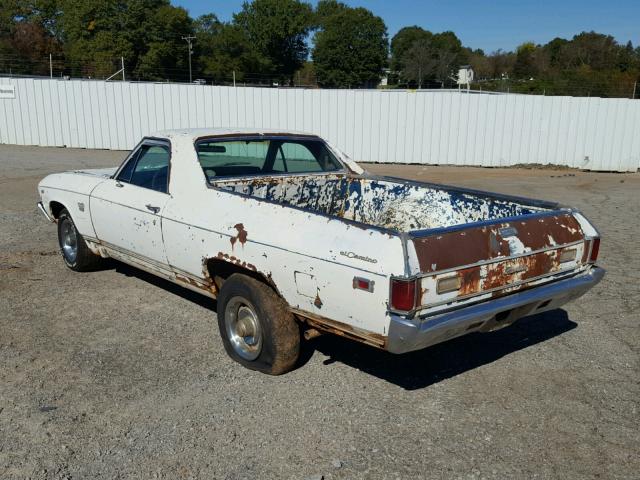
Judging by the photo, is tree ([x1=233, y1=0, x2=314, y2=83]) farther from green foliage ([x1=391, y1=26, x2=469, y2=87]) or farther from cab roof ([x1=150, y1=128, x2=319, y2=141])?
cab roof ([x1=150, y1=128, x2=319, y2=141])

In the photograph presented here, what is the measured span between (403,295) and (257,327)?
4.02ft

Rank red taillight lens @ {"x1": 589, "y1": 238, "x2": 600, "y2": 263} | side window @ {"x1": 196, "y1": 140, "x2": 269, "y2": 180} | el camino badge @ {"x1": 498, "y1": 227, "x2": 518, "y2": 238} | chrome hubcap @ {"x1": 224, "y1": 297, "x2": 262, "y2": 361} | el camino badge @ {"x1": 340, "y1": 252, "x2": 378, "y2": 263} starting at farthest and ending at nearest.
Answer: side window @ {"x1": 196, "y1": 140, "x2": 269, "y2": 180}
red taillight lens @ {"x1": 589, "y1": 238, "x2": 600, "y2": 263}
chrome hubcap @ {"x1": 224, "y1": 297, "x2": 262, "y2": 361}
el camino badge @ {"x1": 498, "y1": 227, "x2": 518, "y2": 238}
el camino badge @ {"x1": 340, "y1": 252, "x2": 378, "y2": 263}

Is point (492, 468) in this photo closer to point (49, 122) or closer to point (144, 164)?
point (144, 164)

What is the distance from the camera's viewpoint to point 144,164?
17.4ft

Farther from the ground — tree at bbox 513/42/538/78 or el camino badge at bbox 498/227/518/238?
tree at bbox 513/42/538/78

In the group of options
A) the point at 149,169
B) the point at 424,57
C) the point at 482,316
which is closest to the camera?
→ the point at 482,316

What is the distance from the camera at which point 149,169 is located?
5211mm

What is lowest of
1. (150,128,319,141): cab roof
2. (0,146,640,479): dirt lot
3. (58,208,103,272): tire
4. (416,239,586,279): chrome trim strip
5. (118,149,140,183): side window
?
Result: (0,146,640,479): dirt lot

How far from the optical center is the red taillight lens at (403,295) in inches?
125

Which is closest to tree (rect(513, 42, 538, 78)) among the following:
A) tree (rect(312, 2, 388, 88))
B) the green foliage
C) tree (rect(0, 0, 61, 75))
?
the green foliage

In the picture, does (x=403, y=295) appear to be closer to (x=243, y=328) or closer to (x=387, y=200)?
(x=243, y=328)

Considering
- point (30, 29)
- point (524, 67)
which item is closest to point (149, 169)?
point (30, 29)

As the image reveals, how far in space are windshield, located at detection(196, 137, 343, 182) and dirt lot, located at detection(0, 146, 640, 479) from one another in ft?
4.13

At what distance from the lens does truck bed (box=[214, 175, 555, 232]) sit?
15.6ft
